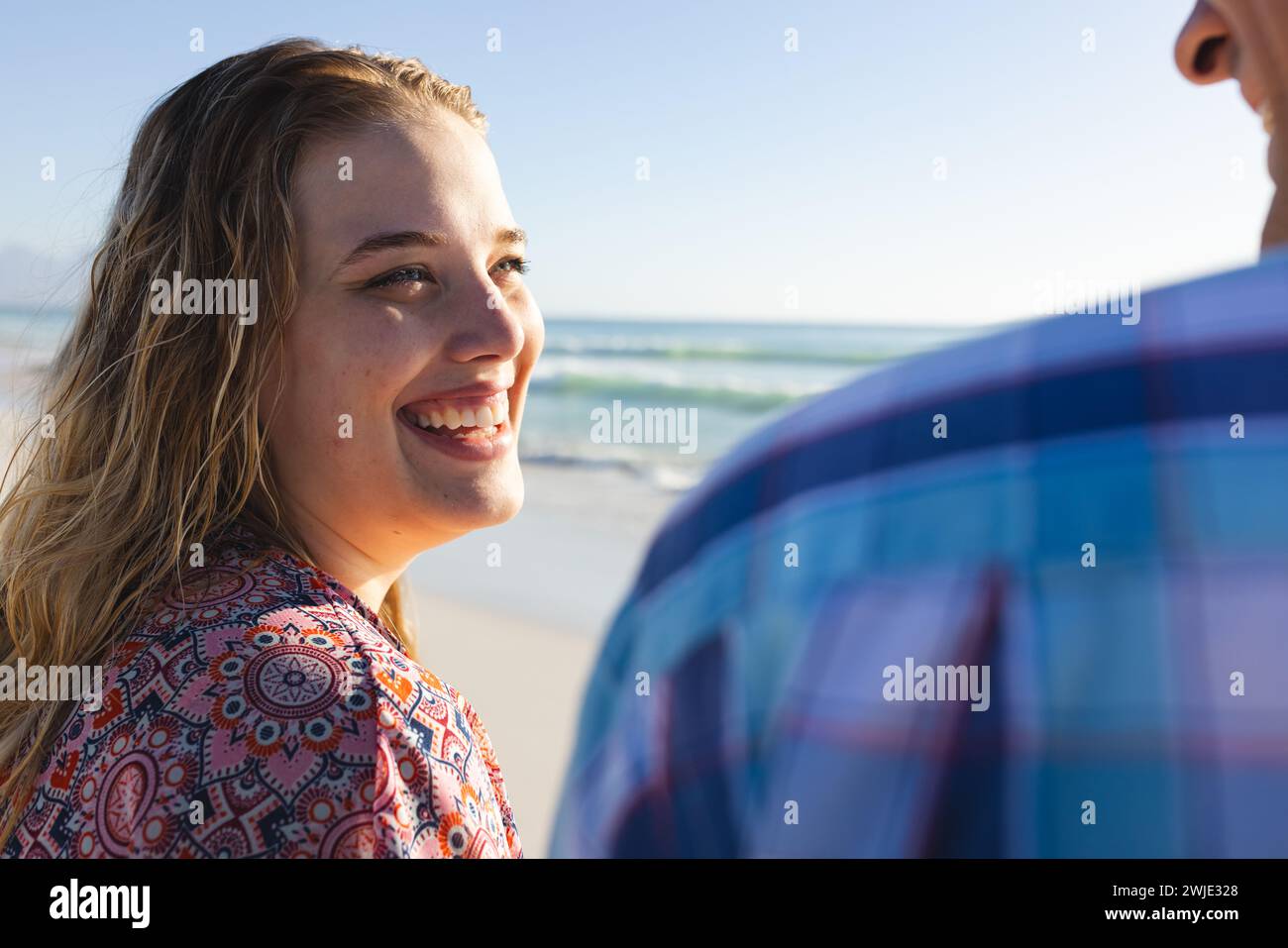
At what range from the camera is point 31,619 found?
1688 mm

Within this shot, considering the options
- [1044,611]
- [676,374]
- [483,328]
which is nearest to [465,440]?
[483,328]

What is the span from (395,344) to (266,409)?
23 centimetres

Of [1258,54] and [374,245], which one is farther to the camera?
[374,245]

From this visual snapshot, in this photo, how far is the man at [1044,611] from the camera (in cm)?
45

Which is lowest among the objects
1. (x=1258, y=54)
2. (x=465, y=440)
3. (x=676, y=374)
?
(x=1258, y=54)

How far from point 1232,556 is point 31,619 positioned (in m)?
1.71

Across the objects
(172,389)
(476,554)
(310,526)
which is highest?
(476,554)

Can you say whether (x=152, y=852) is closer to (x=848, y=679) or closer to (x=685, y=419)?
(x=848, y=679)

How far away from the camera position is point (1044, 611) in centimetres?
47

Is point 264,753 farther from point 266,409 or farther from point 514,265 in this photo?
point 514,265

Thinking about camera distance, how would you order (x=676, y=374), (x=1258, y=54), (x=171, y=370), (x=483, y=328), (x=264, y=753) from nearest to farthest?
(x=1258, y=54), (x=264, y=753), (x=171, y=370), (x=483, y=328), (x=676, y=374)

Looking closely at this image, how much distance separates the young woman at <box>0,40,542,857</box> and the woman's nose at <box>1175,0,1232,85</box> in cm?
100

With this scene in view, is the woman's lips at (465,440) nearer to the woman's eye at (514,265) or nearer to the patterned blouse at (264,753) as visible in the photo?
the woman's eye at (514,265)

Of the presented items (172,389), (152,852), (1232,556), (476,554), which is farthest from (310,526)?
(476,554)
